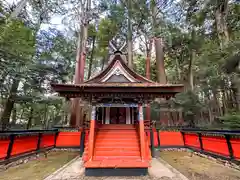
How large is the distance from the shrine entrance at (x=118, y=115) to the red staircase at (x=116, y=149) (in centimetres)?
127

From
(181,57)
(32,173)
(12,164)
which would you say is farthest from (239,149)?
(181,57)

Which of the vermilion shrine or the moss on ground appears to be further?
the vermilion shrine

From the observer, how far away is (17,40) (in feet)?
21.9

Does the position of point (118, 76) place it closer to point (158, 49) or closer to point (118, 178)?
point (118, 178)

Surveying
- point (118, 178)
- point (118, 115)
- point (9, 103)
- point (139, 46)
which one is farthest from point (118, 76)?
point (139, 46)

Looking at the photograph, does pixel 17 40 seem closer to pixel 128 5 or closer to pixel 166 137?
pixel 166 137

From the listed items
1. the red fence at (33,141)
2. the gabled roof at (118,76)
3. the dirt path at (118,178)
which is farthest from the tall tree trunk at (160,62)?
the dirt path at (118,178)

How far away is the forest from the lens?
280 inches

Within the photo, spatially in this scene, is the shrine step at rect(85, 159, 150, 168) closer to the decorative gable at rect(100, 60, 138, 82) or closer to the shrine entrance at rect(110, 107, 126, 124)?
the shrine entrance at rect(110, 107, 126, 124)

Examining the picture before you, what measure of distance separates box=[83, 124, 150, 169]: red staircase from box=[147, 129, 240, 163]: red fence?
6.33 ft

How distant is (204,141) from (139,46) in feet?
42.2

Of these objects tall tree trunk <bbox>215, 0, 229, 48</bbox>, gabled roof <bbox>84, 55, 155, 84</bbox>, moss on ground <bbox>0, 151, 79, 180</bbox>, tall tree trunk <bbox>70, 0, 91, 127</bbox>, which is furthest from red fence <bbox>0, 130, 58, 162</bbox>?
tall tree trunk <bbox>215, 0, 229, 48</bbox>

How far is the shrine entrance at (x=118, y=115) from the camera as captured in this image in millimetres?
7930

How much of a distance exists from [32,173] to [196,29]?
614 inches
